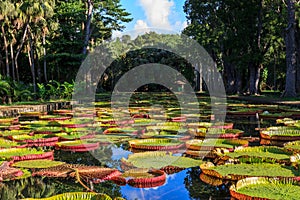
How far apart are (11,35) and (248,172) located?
88.1 ft

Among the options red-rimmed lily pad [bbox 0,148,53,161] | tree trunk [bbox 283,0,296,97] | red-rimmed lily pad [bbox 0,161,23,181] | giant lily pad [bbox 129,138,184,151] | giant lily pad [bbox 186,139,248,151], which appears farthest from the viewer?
tree trunk [bbox 283,0,296,97]

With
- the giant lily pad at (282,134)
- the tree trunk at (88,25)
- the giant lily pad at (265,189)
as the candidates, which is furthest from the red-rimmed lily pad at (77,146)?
the tree trunk at (88,25)

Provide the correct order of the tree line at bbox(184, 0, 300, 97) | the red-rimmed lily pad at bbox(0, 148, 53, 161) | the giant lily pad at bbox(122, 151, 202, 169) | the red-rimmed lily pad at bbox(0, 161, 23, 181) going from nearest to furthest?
the red-rimmed lily pad at bbox(0, 161, 23, 181)
the giant lily pad at bbox(122, 151, 202, 169)
the red-rimmed lily pad at bbox(0, 148, 53, 161)
the tree line at bbox(184, 0, 300, 97)

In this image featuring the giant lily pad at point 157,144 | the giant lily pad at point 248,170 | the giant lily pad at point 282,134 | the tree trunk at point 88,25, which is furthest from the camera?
the tree trunk at point 88,25

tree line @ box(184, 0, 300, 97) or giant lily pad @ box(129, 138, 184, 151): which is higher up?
tree line @ box(184, 0, 300, 97)

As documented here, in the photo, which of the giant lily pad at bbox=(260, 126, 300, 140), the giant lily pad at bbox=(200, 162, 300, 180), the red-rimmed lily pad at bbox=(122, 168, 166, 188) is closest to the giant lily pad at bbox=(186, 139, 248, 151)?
the giant lily pad at bbox=(260, 126, 300, 140)

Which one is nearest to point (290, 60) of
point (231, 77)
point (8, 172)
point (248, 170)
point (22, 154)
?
point (231, 77)

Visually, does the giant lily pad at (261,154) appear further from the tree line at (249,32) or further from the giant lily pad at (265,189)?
the tree line at (249,32)

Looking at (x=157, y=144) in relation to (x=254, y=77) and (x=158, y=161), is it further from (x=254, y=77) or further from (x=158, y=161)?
(x=254, y=77)

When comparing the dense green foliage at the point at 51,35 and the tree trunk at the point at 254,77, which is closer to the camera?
the dense green foliage at the point at 51,35

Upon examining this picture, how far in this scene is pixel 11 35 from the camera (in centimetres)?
2727

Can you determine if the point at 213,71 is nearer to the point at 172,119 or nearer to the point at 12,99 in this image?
the point at 12,99

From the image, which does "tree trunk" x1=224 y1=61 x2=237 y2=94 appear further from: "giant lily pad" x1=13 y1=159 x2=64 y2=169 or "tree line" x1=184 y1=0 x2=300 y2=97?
"giant lily pad" x1=13 y1=159 x2=64 y2=169

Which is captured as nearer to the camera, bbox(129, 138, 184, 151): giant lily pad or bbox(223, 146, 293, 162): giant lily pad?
bbox(223, 146, 293, 162): giant lily pad
